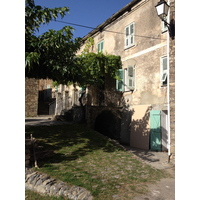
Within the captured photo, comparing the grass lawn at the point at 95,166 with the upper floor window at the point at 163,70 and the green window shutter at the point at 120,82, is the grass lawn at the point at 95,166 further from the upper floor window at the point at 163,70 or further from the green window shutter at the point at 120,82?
the upper floor window at the point at 163,70

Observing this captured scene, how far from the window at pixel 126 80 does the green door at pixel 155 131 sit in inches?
91.7

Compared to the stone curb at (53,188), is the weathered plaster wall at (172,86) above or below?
above

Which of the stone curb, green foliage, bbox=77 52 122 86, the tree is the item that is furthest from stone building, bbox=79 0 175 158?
the stone curb

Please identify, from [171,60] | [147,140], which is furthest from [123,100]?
[171,60]

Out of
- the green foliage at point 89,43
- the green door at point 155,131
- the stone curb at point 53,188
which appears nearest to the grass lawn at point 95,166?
the stone curb at point 53,188

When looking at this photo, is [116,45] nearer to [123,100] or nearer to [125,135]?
[123,100]

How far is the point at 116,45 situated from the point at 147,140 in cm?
676

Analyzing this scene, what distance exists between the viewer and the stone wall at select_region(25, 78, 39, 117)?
1708 cm

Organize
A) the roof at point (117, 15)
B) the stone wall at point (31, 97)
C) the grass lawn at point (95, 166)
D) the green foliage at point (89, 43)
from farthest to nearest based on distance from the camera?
1. the stone wall at point (31, 97)
2. the green foliage at point (89, 43)
3. the roof at point (117, 15)
4. the grass lawn at point (95, 166)

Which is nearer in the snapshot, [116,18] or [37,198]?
[37,198]

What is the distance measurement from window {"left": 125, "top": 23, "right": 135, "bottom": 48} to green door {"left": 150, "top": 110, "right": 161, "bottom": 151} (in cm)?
465

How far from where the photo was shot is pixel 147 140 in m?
10.3

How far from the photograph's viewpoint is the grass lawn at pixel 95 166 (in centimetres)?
448

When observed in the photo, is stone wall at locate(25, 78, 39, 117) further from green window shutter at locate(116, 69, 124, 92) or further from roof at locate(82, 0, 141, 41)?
green window shutter at locate(116, 69, 124, 92)
